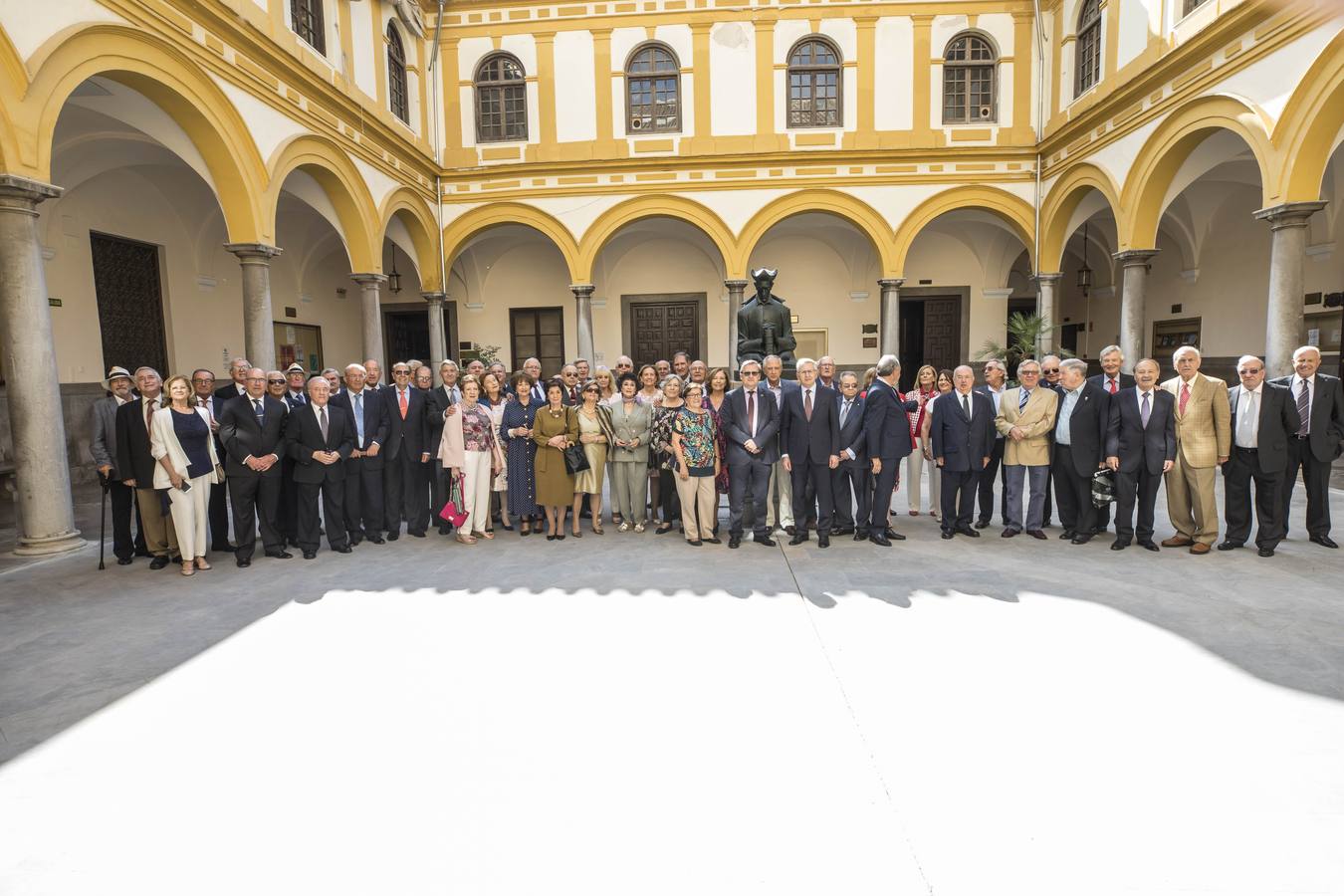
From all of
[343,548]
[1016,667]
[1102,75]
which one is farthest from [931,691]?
[1102,75]

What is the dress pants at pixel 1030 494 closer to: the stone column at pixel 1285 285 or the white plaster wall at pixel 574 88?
the stone column at pixel 1285 285

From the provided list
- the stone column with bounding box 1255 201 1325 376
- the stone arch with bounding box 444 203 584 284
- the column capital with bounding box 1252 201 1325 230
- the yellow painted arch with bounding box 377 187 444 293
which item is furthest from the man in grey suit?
the stone column with bounding box 1255 201 1325 376

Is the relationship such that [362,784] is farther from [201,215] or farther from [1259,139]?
[201,215]

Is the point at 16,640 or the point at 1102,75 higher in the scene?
the point at 1102,75

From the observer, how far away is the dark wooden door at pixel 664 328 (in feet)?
57.6

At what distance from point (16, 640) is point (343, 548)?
2291mm

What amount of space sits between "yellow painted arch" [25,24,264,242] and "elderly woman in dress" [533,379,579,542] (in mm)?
4737

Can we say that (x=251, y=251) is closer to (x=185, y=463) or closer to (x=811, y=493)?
(x=185, y=463)

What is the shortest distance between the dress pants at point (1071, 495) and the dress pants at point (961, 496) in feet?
2.41

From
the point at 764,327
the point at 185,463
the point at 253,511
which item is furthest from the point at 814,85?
the point at 185,463

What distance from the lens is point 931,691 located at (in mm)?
3430

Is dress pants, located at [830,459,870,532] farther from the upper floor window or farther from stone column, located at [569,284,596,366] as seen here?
the upper floor window

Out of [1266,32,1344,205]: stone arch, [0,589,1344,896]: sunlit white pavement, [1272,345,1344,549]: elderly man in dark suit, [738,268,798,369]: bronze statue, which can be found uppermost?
[1266,32,1344,205]: stone arch

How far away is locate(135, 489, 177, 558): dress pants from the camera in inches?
233
